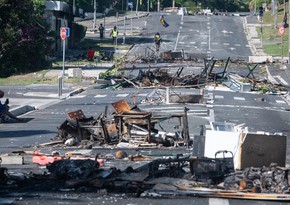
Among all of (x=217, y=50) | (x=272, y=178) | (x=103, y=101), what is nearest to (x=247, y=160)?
(x=272, y=178)

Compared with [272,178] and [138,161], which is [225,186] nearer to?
[272,178]

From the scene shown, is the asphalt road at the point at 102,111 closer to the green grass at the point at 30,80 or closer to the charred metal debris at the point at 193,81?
the charred metal debris at the point at 193,81

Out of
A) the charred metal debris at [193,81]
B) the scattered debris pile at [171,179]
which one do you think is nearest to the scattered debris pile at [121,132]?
the scattered debris pile at [171,179]

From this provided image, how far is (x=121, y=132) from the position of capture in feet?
77.4

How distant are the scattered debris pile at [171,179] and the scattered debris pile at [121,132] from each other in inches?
247

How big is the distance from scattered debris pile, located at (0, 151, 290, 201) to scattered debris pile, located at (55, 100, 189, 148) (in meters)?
6.27

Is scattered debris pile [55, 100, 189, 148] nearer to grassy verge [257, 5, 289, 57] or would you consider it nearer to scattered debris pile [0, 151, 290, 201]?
scattered debris pile [0, 151, 290, 201]

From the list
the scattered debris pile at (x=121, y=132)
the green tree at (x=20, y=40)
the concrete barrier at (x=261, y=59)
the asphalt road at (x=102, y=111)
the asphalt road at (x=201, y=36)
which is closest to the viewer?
the asphalt road at (x=102, y=111)

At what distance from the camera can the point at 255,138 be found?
57.2 feet

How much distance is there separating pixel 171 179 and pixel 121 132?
793 centimetres

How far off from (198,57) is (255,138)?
5389 centimetres

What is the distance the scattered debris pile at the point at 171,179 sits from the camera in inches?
588

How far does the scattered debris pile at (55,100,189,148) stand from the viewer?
76.2 feet

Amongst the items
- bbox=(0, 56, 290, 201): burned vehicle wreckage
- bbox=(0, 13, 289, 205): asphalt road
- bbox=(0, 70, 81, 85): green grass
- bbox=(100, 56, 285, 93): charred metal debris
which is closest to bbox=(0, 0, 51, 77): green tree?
bbox=(0, 70, 81, 85): green grass
